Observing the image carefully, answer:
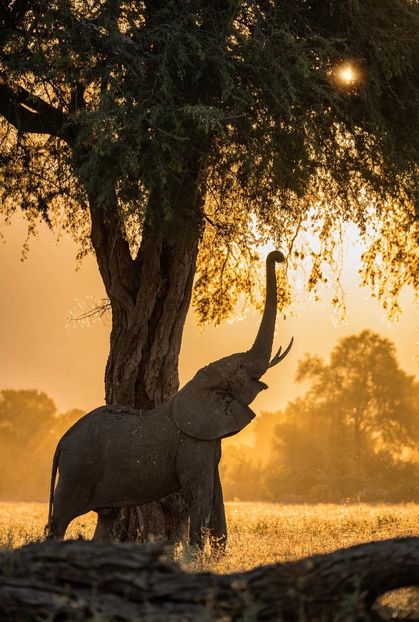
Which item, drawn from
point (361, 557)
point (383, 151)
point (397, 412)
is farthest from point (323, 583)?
point (397, 412)

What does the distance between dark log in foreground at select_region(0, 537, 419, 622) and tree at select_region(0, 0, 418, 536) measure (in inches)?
309

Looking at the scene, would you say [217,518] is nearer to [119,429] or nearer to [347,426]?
[119,429]

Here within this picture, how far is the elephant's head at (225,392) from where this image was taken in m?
12.5

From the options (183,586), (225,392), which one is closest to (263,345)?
(225,392)

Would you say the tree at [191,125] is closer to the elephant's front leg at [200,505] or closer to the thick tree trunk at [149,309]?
the thick tree trunk at [149,309]

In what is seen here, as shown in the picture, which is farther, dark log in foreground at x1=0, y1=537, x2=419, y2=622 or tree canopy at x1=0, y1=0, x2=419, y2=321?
tree canopy at x1=0, y1=0, x2=419, y2=321

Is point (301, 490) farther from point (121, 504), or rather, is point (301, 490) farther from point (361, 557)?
point (361, 557)

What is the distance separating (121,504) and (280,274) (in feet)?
27.5

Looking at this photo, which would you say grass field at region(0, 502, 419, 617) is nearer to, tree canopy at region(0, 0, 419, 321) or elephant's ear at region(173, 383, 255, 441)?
elephant's ear at region(173, 383, 255, 441)

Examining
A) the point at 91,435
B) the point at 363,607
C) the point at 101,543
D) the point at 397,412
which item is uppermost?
the point at 397,412

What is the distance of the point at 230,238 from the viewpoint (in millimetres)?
17172

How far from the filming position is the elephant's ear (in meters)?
12.5

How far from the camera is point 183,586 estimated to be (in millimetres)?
6074

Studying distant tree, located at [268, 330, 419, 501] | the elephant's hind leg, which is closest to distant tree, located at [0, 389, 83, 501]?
distant tree, located at [268, 330, 419, 501]
